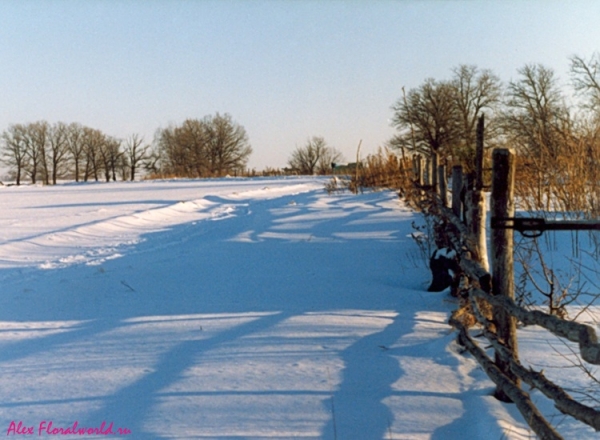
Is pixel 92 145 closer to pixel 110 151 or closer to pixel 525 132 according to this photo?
pixel 110 151

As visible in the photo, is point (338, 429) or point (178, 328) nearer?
point (338, 429)

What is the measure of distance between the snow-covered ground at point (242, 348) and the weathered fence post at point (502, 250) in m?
0.36

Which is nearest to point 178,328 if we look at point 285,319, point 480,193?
point 285,319

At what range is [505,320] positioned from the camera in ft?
10.0

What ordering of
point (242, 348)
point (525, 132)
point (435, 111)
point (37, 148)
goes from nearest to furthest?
point (242, 348)
point (525, 132)
point (435, 111)
point (37, 148)

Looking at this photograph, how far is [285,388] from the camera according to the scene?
3.20m

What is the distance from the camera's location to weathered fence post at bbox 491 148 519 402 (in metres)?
3.05

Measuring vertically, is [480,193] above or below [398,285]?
above

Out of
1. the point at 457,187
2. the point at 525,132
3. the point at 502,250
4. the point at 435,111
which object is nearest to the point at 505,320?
the point at 502,250

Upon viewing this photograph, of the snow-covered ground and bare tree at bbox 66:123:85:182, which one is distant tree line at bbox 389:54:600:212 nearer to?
the snow-covered ground

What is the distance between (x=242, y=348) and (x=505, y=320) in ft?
5.67

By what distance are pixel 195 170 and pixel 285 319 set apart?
63861mm

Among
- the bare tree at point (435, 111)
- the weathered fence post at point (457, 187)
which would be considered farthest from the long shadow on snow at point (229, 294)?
the bare tree at point (435, 111)

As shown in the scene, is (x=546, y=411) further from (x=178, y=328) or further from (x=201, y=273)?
(x=201, y=273)
